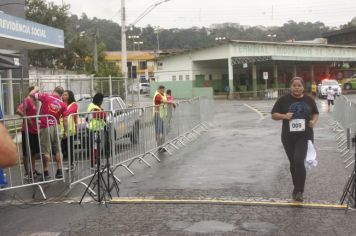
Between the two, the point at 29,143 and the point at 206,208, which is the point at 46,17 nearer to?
the point at 29,143

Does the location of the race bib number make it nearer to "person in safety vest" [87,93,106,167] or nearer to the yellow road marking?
the yellow road marking

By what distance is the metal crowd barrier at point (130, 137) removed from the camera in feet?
30.1

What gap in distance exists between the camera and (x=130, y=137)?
11227 millimetres

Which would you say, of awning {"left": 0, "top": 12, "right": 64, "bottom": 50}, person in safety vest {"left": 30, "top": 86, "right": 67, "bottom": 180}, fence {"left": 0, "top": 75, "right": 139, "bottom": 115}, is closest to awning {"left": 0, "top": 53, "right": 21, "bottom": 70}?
person in safety vest {"left": 30, "top": 86, "right": 67, "bottom": 180}

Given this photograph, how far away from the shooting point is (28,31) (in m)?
14.1

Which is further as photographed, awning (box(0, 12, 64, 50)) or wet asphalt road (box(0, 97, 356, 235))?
awning (box(0, 12, 64, 50))

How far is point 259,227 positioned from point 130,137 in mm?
5292

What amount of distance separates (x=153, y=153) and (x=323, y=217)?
6.48 m

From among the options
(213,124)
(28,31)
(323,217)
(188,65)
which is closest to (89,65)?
(188,65)

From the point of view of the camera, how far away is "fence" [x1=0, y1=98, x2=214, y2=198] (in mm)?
9047

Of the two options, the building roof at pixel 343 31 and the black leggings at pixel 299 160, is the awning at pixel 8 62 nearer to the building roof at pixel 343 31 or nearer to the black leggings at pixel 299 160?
the black leggings at pixel 299 160

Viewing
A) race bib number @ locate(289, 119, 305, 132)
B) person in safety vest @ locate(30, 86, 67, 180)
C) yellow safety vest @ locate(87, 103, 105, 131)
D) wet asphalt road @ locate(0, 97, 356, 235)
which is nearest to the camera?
wet asphalt road @ locate(0, 97, 356, 235)

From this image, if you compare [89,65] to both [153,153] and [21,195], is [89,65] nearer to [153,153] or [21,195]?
[153,153]

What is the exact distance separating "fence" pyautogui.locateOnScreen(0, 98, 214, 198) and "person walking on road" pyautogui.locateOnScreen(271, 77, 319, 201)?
8.93 ft
